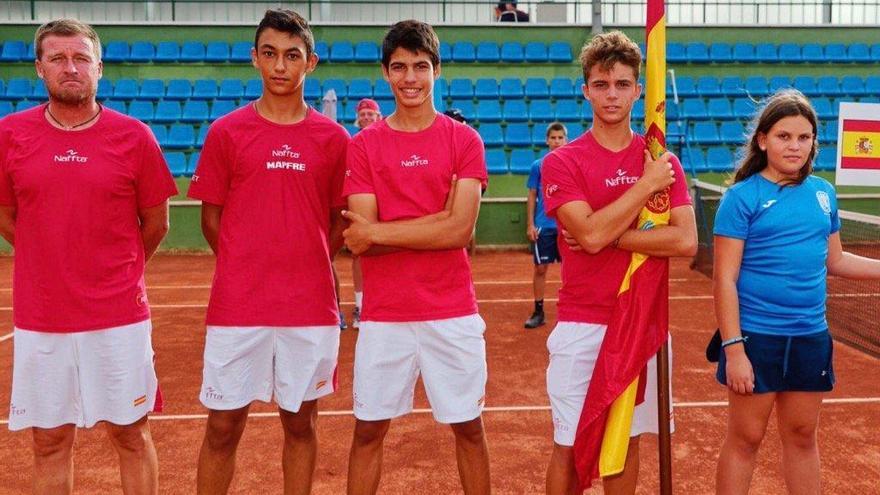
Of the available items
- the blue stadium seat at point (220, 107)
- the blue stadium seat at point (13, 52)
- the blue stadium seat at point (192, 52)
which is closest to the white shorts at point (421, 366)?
the blue stadium seat at point (220, 107)

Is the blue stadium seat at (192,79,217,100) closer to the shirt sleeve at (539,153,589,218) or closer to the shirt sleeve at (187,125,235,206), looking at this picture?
the shirt sleeve at (187,125,235,206)

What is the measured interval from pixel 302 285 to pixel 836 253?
2196mm

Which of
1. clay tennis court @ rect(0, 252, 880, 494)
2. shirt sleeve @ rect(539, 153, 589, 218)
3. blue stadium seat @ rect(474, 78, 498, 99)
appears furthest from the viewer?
blue stadium seat @ rect(474, 78, 498, 99)

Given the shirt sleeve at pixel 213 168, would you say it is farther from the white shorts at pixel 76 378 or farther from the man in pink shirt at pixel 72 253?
the white shorts at pixel 76 378

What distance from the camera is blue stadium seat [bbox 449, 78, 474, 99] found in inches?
671

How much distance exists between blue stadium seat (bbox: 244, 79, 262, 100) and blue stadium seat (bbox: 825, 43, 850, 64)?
45.0ft

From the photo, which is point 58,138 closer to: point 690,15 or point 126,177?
point 126,177

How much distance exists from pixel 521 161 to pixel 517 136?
2.71 ft

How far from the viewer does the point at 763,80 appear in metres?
17.5

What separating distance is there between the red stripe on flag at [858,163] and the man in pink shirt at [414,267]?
274 cm

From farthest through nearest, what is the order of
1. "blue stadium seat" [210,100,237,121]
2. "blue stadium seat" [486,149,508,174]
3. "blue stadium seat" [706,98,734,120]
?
"blue stadium seat" [706,98,734,120] → "blue stadium seat" [210,100,237,121] → "blue stadium seat" [486,149,508,174]

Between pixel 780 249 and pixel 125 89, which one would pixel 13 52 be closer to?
pixel 125 89

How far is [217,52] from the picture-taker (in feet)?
57.5

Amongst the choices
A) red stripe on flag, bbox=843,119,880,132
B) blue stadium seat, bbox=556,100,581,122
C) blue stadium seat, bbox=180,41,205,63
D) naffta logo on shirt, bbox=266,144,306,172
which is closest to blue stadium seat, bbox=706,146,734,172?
blue stadium seat, bbox=556,100,581,122
